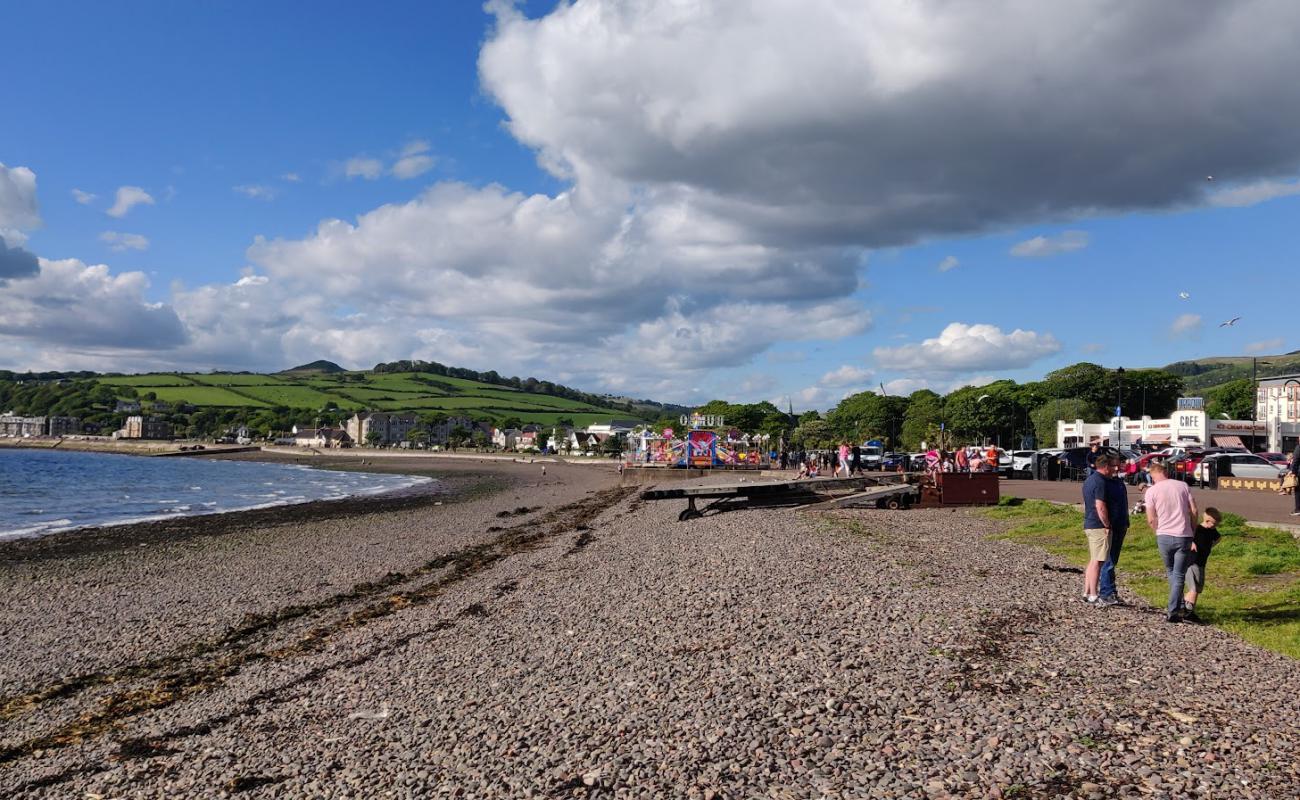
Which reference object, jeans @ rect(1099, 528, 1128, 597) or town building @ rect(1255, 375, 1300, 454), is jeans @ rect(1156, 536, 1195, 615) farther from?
town building @ rect(1255, 375, 1300, 454)

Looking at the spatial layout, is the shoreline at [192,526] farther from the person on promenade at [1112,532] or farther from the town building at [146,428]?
the town building at [146,428]

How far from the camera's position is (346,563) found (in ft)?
65.9

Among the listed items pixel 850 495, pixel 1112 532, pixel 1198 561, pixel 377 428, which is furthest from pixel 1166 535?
pixel 377 428

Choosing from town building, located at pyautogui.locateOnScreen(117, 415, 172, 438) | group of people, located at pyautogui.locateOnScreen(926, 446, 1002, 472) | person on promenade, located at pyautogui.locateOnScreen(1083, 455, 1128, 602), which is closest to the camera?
person on promenade, located at pyautogui.locateOnScreen(1083, 455, 1128, 602)

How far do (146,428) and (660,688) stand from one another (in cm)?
20472

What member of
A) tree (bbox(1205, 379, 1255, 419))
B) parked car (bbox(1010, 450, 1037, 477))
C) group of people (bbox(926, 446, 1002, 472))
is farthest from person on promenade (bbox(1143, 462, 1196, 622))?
tree (bbox(1205, 379, 1255, 419))

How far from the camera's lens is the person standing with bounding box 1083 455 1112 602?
400 inches

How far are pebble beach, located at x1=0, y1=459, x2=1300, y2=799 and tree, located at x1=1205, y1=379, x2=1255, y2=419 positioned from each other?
4614 inches

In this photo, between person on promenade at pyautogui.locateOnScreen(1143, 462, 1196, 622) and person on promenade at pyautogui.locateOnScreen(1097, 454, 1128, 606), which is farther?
person on promenade at pyautogui.locateOnScreen(1097, 454, 1128, 606)

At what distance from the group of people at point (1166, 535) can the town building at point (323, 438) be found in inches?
6964

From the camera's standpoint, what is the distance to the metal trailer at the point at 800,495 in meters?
24.9

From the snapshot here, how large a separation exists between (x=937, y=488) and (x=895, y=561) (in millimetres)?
12220

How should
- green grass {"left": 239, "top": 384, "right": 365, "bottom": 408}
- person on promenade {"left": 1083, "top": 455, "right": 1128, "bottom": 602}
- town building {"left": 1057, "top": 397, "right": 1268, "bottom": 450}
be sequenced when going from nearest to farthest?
person on promenade {"left": 1083, "top": 455, "right": 1128, "bottom": 602} < town building {"left": 1057, "top": 397, "right": 1268, "bottom": 450} < green grass {"left": 239, "top": 384, "right": 365, "bottom": 408}

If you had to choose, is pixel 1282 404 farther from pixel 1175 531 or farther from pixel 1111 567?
pixel 1175 531
